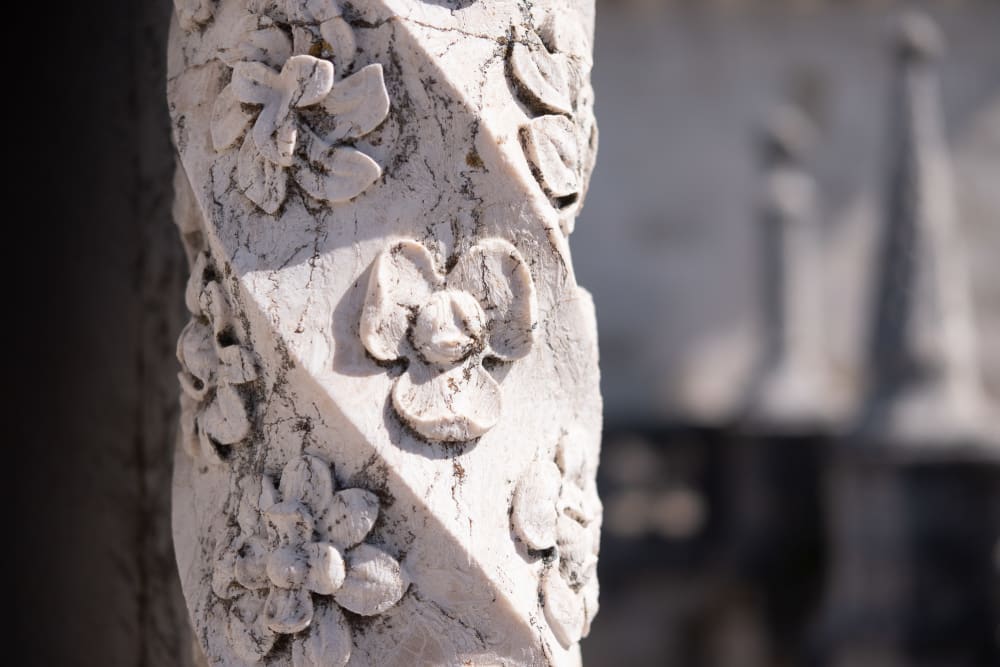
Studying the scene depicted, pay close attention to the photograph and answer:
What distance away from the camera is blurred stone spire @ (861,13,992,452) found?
15.3 feet

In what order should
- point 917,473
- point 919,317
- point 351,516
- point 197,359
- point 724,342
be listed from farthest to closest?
point 724,342, point 919,317, point 917,473, point 197,359, point 351,516

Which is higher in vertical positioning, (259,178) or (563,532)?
(259,178)

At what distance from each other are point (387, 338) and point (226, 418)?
14 centimetres

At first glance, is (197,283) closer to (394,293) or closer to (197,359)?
(197,359)

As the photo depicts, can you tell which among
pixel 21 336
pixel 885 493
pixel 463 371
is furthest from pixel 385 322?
pixel 885 493

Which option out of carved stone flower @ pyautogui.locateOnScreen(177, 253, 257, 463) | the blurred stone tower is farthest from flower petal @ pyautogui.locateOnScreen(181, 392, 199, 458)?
the blurred stone tower

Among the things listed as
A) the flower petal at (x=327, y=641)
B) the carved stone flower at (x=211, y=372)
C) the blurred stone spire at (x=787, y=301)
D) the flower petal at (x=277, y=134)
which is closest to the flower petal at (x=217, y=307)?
the carved stone flower at (x=211, y=372)

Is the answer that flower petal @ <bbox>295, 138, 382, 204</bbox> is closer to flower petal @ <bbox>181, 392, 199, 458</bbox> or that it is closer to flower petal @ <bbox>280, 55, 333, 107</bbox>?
flower petal @ <bbox>280, 55, 333, 107</bbox>

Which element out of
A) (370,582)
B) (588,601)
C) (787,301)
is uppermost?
(370,582)

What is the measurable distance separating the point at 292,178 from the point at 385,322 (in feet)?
0.40

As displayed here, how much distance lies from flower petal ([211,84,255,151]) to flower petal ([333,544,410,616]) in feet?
0.98

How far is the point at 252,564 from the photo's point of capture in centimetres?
94

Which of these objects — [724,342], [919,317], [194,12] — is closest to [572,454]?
[194,12]

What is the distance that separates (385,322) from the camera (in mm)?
918
